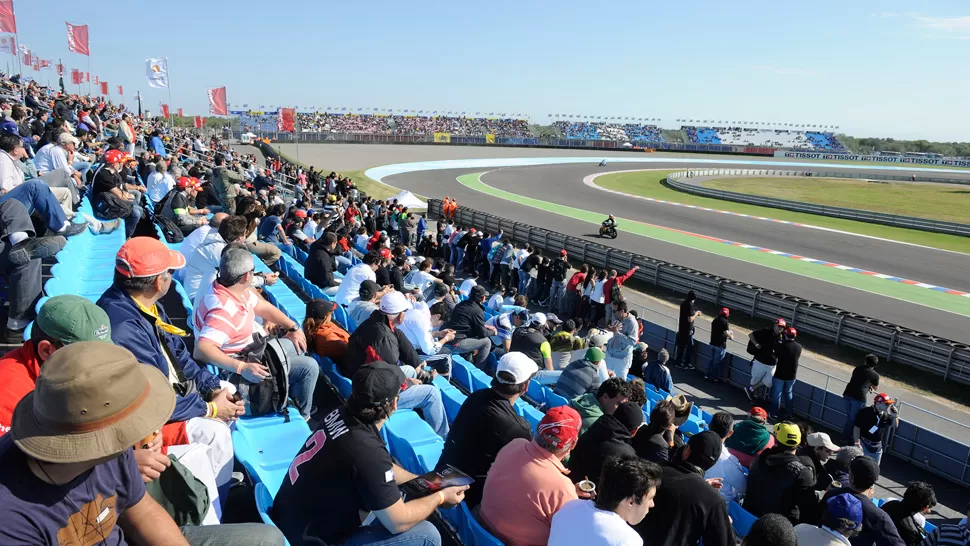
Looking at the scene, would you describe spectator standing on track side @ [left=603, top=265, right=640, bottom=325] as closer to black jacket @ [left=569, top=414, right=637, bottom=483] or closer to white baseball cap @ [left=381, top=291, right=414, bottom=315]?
white baseball cap @ [left=381, top=291, right=414, bottom=315]

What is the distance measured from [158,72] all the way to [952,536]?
34908 mm

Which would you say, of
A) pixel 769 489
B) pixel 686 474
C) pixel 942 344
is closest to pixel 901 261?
pixel 942 344

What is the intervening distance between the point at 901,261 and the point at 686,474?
77.2 feet

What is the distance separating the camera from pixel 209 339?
4410 mm

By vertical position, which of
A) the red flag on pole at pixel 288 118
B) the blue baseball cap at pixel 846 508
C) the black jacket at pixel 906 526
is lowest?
the black jacket at pixel 906 526

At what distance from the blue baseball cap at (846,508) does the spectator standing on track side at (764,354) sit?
19.1ft

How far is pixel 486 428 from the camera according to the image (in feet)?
12.9

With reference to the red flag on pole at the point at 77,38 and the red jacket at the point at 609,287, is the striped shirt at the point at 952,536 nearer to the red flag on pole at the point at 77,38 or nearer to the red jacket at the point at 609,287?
the red jacket at the point at 609,287

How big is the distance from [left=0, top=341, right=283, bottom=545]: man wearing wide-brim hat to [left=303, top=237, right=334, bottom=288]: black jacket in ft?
25.5

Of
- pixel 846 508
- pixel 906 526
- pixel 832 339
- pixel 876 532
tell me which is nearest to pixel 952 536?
pixel 906 526

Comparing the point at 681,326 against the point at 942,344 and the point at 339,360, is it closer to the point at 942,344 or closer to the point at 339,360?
the point at 942,344

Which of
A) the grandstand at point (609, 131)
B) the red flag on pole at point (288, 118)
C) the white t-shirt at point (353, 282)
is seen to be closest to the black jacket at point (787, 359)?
the white t-shirt at point (353, 282)

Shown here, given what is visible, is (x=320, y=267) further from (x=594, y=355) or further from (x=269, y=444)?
(x=269, y=444)

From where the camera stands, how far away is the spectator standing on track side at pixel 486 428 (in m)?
3.93
